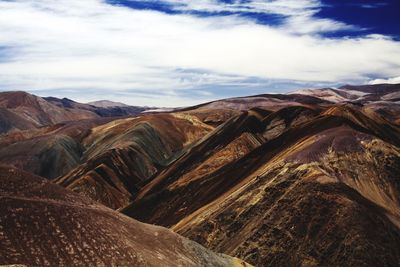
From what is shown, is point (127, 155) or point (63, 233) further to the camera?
point (127, 155)

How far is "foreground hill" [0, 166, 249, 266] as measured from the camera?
18891mm

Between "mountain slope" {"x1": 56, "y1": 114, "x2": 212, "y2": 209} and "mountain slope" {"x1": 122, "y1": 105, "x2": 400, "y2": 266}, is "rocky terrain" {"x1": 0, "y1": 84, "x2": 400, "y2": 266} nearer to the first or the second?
"mountain slope" {"x1": 122, "y1": 105, "x2": 400, "y2": 266}

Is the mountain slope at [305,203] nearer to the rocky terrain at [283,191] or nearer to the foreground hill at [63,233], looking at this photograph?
the rocky terrain at [283,191]

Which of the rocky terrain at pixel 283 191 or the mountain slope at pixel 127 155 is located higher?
the rocky terrain at pixel 283 191

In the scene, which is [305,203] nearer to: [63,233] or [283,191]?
[283,191]

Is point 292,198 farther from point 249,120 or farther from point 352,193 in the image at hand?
point 249,120

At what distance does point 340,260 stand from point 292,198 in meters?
7.29

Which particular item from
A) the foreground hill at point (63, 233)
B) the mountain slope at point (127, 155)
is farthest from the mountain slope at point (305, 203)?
the mountain slope at point (127, 155)

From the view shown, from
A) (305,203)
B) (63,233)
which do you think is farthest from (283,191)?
(63,233)

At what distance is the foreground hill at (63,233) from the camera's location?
18.9 metres

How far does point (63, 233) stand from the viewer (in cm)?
2041

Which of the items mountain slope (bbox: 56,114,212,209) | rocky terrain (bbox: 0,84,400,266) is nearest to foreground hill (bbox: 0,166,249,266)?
rocky terrain (bbox: 0,84,400,266)

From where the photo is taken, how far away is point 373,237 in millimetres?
37594

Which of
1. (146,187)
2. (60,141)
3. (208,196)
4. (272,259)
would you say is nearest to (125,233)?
(272,259)
